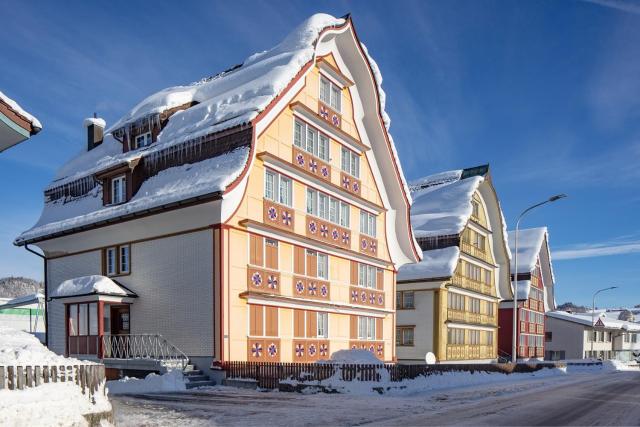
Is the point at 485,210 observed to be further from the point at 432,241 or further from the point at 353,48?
the point at 353,48

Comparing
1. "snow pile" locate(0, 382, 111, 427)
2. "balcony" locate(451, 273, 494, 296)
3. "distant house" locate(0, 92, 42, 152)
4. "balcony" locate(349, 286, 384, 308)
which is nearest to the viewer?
"snow pile" locate(0, 382, 111, 427)

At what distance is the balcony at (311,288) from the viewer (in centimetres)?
2439

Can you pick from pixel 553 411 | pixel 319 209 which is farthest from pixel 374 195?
pixel 553 411

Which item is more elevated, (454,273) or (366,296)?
(454,273)

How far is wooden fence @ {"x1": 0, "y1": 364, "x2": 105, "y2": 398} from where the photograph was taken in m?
8.26

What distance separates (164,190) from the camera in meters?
21.9

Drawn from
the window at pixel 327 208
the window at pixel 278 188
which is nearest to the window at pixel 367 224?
the window at pixel 327 208

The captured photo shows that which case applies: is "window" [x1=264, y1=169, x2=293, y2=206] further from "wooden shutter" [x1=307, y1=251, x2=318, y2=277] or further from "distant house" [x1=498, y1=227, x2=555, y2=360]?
"distant house" [x1=498, y1=227, x2=555, y2=360]

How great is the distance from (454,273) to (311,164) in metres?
18.4

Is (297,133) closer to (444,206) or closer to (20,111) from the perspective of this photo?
(20,111)

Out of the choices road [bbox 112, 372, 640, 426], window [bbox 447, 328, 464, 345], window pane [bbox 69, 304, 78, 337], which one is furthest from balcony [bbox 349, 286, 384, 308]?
window pane [bbox 69, 304, 78, 337]

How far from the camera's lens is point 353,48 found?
2811 centimetres

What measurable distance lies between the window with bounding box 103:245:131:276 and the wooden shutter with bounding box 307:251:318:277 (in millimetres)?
7532

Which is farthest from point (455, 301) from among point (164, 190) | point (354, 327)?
point (164, 190)
